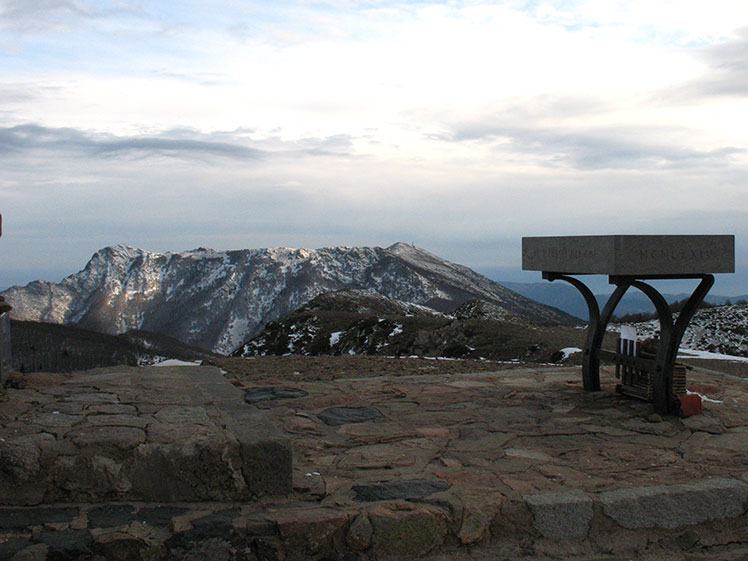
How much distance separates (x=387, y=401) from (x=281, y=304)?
8163 centimetres

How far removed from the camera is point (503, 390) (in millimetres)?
6992

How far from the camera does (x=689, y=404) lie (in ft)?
19.3

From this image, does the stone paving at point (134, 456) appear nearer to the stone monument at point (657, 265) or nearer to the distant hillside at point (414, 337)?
the stone monument at point (657, 265)

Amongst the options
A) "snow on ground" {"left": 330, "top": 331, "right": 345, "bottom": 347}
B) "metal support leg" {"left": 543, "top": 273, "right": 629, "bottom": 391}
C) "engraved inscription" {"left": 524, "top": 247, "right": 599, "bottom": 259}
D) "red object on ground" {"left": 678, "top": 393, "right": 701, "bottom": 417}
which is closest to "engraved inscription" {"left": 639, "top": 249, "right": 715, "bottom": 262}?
"engraved inscription" {"left": 524, "top": 247, "right": 599, "bottom": 259}

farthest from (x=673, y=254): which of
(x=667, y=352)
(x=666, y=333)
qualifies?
(x=667, y=352)

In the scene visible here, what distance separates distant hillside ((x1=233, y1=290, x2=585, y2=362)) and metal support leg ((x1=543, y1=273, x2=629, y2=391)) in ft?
17.1

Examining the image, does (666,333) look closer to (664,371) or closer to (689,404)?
(664,371)

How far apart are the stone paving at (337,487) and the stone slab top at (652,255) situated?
1340 mm

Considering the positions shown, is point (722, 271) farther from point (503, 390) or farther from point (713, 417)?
point (503, 390)

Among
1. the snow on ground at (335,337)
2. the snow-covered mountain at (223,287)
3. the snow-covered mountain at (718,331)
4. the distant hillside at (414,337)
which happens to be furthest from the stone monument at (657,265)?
the snow-covered mountain at (223,287)

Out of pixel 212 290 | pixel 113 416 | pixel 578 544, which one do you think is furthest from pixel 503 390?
pixel 212 290

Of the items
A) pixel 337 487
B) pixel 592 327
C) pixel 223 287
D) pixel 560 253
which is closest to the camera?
pixel 337 487

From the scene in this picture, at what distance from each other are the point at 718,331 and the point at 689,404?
14458 millimetres

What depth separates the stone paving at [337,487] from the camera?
3.43 metres
